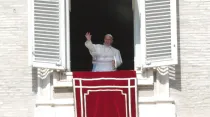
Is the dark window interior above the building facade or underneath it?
above

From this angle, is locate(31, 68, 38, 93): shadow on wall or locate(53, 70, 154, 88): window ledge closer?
locate(53, 70, 154, 88): window ledge

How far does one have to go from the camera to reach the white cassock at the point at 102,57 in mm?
15727

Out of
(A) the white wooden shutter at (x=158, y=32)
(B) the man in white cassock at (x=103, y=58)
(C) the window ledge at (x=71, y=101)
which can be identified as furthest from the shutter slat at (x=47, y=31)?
(A) the white wooden shutter at (x=158, y=32)

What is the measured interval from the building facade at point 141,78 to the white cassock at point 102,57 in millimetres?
668

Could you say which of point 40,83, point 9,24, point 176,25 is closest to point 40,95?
point 40,83

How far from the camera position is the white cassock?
619 inches

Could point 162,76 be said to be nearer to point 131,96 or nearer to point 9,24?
point 131,96

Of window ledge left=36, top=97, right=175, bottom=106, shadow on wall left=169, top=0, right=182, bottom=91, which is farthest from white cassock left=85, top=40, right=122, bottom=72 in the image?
shadow on wall left=169, top=0, right=182, bottom=91

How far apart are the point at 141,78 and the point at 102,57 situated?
0.90 m

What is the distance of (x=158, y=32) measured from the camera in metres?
15.2

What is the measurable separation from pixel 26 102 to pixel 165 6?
2779 mm

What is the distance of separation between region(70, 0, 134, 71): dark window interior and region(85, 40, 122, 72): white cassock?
2117mm

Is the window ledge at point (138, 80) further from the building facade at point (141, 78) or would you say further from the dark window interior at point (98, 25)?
the dark window interior at point (98, 25)

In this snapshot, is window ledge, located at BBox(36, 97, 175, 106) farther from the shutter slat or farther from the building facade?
the shutter slat
